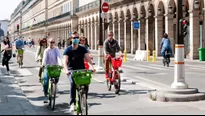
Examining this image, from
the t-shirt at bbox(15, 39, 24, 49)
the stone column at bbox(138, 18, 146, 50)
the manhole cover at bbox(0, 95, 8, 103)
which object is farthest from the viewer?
the stone column at bbox(138, 18, 146, 50)

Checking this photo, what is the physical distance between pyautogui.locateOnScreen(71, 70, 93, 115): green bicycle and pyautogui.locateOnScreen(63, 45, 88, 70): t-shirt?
73 cm

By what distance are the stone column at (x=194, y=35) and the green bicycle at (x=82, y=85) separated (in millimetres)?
25710

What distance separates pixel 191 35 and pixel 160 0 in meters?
7.23

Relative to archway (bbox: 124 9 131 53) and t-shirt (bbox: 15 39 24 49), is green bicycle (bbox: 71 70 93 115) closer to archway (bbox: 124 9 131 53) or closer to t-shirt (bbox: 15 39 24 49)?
t-shirt (bbox: 15 39 24 49)

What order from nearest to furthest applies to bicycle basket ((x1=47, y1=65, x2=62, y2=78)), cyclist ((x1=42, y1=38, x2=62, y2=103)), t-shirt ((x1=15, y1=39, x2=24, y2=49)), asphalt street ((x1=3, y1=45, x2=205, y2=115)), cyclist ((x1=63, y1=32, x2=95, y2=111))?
cyclist ((x1=63, y1=32, x2=95, y2=111)) → asphalt street ((x1=3, y1=45, x2=205, y2=115)) → bicycle basket ((x1=47, y1=65, x2=62, y2=78)) → cyclist ((x1=42, y1=38, x2=62, y2=103)) → t-shirt ((x1=15, y1=39, x2=24, y2=49))

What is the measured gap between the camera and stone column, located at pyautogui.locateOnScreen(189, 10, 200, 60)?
3334 cm

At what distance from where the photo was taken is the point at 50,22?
115000 mm

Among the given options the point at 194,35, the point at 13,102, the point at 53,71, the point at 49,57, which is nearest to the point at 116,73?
the point at 49,57

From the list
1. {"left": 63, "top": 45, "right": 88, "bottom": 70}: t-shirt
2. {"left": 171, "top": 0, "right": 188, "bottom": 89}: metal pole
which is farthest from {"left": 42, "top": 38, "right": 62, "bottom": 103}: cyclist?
{"left": 171, "top": 0, "right": 188, "bottom": 89}: metal pole

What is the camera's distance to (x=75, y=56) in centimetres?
964

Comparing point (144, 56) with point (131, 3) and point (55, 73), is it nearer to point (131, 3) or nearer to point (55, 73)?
point (131, 3)

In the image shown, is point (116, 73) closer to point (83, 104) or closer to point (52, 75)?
point (52, 75)

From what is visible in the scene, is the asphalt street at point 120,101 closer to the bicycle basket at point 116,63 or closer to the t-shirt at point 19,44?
the bicycle basket at point 116,63

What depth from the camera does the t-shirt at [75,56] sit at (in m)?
9.63
